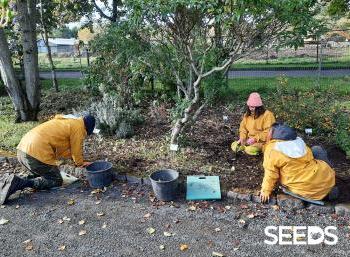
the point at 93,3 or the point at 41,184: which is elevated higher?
the point at 93,3

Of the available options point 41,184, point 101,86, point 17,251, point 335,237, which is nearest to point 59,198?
point 41,184

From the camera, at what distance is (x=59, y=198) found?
5.29 m

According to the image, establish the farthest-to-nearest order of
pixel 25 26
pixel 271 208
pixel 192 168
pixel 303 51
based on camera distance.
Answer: pixel 303 51
pixel 25 26
pixel 192 168
pixel 271 208

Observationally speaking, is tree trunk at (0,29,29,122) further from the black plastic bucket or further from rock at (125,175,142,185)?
rock at (125,175,142,185)

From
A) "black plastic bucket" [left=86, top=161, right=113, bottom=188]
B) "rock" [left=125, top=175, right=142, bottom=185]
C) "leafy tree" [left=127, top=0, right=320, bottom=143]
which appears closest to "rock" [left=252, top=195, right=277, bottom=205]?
"rock" [left=125, top=175, right=142, bottom=185]

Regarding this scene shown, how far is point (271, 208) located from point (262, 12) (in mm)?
2378

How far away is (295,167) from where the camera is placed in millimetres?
4547

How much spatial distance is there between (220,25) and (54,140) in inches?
111

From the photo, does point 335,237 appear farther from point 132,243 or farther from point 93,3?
point 93,3

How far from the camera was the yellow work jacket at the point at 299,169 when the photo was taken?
4.50 m

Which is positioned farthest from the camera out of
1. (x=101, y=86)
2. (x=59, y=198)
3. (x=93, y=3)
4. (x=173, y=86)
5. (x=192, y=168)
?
(x=93, y=3)

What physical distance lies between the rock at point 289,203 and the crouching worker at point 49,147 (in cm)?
280

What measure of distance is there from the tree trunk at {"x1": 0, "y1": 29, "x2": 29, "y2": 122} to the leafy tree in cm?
342

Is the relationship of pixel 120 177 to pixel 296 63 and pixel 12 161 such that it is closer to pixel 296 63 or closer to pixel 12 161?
pixel 12 161
